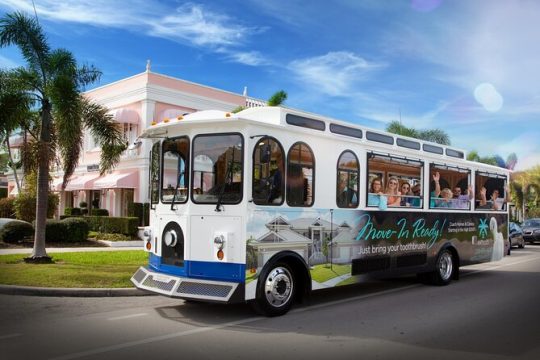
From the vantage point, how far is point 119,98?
29.2 meters

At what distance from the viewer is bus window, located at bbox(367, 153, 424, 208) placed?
31.4 ft

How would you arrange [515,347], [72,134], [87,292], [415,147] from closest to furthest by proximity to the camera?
[515,347]
[87,292]
[415,147]
[72,134]

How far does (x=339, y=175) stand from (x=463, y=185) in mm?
4969

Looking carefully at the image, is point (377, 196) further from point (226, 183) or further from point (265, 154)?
point (226, 183)

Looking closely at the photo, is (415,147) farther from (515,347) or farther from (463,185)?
(515,347)

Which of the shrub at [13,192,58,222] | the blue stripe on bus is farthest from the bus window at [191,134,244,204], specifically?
the shrub at [13,192,58,222]

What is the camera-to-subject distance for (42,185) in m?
14.4

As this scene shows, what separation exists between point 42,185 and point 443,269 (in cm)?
1088

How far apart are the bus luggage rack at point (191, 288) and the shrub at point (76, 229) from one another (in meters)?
13.4

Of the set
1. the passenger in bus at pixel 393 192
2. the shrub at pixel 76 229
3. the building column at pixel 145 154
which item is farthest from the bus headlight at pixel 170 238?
the building column at pixel 145 154

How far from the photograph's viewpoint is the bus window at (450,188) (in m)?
11.3

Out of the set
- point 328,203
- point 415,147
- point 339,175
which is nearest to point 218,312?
point 328,203

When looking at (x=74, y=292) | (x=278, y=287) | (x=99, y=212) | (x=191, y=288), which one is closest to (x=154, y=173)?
(x=191, y=288)

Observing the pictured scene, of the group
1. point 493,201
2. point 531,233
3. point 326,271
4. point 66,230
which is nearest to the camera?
point 326,271
